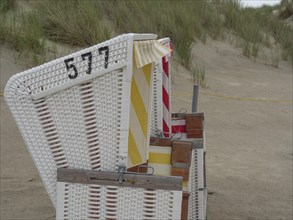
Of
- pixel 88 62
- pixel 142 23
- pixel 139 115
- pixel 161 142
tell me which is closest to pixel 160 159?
pixel 161 142

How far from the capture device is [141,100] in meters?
2.96

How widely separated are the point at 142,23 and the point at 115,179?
36.0ft

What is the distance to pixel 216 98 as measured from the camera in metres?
10.6

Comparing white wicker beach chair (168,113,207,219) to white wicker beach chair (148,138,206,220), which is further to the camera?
white wicker beach chair (168,113,207,219)

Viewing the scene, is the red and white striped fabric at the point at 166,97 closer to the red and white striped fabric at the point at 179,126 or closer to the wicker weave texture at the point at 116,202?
the red and white striped fabric at the point at 179,126

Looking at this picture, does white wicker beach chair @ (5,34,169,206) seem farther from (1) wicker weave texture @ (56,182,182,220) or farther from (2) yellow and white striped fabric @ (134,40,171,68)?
(1) wicker weave texture @ (56,182,182,220)

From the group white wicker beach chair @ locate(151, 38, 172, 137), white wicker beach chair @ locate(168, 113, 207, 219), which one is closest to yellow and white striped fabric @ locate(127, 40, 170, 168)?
white wicker beach chair @ locate(168, 113, 207, 219)

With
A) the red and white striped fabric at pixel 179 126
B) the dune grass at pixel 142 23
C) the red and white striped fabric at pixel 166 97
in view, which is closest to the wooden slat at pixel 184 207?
the red and white striped fabric at pixel 166 97

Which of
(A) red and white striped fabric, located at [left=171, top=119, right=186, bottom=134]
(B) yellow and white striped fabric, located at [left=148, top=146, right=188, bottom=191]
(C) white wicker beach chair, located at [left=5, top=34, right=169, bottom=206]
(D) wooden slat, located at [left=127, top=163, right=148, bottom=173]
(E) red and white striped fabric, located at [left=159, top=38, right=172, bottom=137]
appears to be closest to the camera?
(C) white wicker beach chair, located at [left=5, top=34, right=169, bottom=206]

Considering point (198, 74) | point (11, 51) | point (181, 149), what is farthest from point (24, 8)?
point (181, 149)

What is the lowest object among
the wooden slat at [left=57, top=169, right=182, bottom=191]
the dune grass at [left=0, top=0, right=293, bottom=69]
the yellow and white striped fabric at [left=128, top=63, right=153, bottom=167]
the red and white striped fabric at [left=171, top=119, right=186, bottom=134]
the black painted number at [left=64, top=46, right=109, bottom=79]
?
the dune grass at [left=0, top=0, right=293, bottom=69]

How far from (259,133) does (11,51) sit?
4389 millimetres

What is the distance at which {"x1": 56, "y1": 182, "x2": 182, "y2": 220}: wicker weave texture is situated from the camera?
8.54 feet

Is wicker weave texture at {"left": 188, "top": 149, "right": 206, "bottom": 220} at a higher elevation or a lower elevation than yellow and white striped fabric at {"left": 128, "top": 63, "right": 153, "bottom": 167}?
lower
